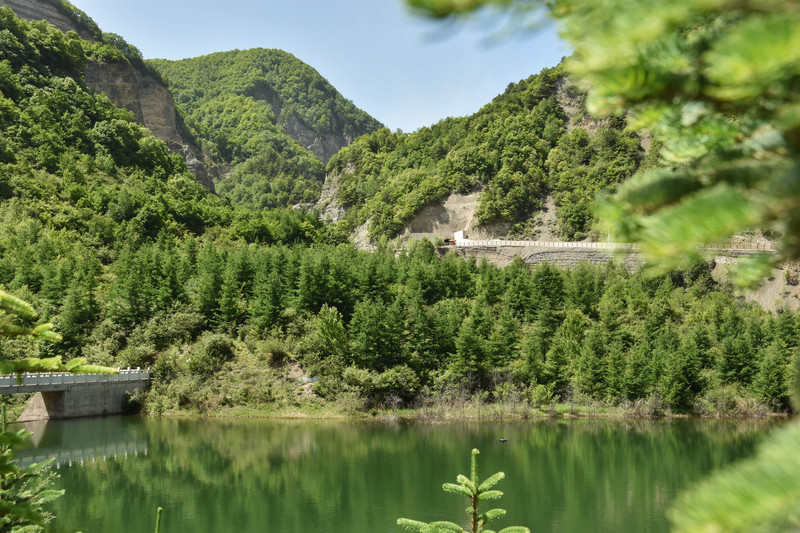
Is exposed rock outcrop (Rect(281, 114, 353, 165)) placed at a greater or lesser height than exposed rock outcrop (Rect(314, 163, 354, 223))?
greater

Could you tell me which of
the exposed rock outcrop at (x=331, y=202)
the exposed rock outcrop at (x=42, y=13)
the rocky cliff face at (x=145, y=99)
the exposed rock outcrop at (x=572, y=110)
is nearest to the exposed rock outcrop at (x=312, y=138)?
the exposed rock outcrop at (x=331, y=202)

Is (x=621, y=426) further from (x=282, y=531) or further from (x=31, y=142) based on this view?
(x=31, y=142)

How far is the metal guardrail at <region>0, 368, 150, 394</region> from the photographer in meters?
29.5

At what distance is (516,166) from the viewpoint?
69.8m

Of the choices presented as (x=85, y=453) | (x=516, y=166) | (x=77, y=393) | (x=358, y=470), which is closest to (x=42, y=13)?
(x=516, y=166)

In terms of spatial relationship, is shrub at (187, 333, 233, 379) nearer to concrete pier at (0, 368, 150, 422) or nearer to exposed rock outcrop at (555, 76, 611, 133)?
concrete pier at (0, 368, 150, 422)

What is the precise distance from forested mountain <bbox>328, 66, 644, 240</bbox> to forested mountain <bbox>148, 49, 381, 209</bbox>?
82.6 feet

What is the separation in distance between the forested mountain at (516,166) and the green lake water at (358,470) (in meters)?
34.0

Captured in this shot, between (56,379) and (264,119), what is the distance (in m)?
109

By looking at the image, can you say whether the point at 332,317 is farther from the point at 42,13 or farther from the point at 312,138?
the point at 312,138

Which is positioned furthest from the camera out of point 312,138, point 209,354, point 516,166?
point 312,138

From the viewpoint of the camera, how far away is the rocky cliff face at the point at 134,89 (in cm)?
7119

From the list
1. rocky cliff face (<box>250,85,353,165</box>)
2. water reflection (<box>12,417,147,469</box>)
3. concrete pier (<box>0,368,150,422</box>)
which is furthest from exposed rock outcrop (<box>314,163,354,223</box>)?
rocky cliff face (<box>250,85,353,165</box>)

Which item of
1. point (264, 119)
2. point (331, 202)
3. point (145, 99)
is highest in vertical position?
point (264, 119)
